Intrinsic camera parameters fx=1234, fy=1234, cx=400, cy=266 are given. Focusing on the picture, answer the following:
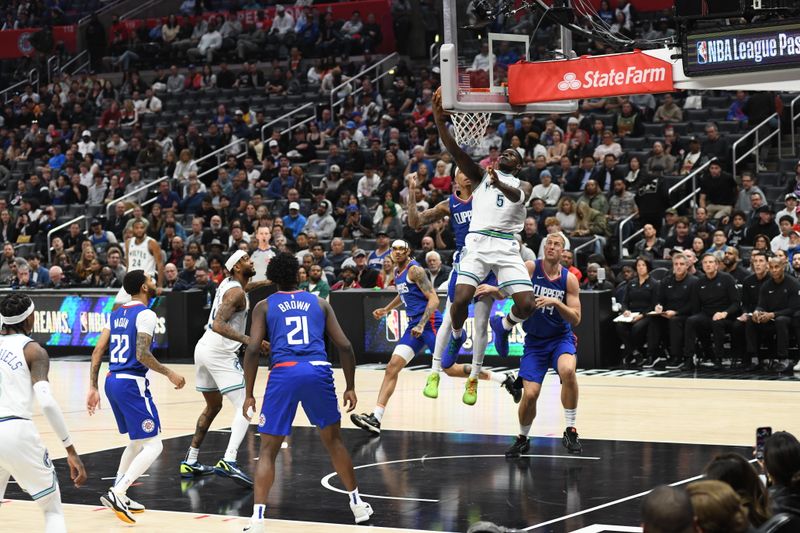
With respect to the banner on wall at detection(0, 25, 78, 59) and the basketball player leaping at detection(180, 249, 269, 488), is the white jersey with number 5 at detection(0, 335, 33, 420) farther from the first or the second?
the banner on wall at detection(0, 25, 78, 59)

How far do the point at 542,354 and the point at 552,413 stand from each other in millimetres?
2751

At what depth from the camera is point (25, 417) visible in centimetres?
707

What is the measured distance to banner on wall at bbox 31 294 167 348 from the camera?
21.2 m

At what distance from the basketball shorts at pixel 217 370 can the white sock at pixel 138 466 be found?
1375 mm

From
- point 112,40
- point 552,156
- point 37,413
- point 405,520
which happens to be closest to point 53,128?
point 112,40

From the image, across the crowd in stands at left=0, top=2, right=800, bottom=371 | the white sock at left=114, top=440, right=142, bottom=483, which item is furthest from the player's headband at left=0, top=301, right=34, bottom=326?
the crowd in stands at left=0, top=2, right=800, bottom=371

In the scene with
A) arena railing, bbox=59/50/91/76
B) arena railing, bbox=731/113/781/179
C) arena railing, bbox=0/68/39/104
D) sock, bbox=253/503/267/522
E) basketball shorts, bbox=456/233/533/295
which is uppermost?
arena railing, bbox=59/50/91/76

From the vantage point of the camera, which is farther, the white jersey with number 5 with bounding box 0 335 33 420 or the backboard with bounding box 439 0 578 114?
the backboard with bounding box 439 0 578 114

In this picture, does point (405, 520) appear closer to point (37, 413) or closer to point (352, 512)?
point (352, 512)

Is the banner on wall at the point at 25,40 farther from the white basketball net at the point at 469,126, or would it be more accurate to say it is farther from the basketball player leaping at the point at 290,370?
the basketball player leaping at the point at 290,370

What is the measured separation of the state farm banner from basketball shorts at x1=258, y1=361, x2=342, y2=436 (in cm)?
411

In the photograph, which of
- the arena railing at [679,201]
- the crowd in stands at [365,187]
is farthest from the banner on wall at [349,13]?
the arena railing at [679,201]

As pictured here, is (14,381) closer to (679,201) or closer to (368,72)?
(679,201)

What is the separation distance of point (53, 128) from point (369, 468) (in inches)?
886
